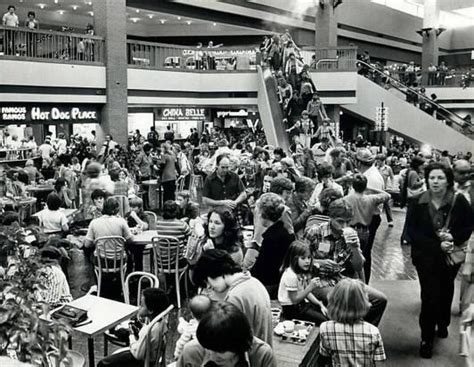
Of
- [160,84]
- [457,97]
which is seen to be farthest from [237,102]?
[457,97]

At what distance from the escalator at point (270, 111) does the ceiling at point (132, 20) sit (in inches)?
249

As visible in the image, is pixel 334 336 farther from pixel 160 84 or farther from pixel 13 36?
pixel 160 84

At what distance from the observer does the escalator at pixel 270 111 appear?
1783 centimetres

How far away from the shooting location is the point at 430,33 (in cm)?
2986

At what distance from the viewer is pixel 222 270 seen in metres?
3.45

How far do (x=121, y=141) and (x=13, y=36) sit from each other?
14.7 feet

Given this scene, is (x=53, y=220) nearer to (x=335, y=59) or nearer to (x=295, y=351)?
(x=295, y=351)

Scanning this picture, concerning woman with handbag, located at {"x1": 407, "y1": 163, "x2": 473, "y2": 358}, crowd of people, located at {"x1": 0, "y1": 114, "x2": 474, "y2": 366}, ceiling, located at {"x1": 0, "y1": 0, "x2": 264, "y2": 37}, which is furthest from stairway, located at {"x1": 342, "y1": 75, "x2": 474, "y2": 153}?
woman with handbag, located at {"x1": 407, "y1": 163, "x2": 473, "y2": 358}

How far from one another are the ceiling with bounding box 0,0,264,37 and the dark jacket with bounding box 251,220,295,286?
1981 cm

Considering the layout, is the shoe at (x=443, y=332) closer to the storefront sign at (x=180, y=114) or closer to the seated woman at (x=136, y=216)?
the seated woman at (x=136, y=216)

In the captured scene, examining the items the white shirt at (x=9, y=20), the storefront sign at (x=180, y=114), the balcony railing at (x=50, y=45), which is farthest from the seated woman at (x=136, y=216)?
the storefront sign at (x=180, y=114)

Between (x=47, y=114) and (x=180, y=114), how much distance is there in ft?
21.5

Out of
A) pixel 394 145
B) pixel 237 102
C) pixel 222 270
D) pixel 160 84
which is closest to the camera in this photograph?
pixel 222 270

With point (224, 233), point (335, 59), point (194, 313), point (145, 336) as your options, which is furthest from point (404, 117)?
point (194, 313)
